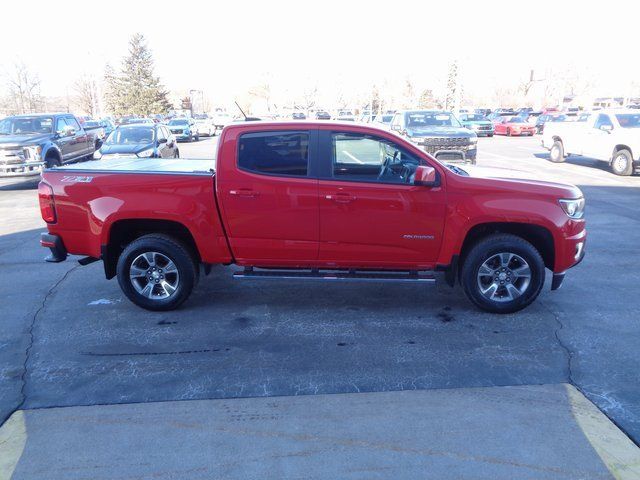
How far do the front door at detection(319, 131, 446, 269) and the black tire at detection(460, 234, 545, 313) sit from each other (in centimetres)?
41

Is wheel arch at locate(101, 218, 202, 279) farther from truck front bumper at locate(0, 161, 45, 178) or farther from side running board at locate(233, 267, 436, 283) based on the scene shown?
truck front bumper at locate(0, 161, 45, 178)

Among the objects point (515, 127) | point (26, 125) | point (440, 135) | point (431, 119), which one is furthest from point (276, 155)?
point (515, 127)

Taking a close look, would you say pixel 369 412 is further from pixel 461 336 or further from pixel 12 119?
pixel 12 119

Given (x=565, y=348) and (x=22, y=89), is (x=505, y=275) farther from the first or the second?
(x=22, y=89)

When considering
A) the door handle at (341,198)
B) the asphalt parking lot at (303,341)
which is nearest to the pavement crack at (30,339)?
the asphalt parking lot at (303,341)

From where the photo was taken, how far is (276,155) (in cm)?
539

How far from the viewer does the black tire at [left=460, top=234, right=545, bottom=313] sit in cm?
532

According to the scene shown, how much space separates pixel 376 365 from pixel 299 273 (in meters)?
1.46

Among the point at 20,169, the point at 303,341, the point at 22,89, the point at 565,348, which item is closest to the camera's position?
the point at 565,348

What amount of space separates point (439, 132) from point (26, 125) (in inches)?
459

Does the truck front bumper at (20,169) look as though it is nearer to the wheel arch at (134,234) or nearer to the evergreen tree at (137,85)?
the wheel arch at (134,234)

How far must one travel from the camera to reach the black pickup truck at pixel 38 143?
14152mm

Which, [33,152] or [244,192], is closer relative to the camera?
[244,192]

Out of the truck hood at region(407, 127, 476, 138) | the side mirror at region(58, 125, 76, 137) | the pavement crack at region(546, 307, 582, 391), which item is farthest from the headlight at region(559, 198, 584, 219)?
the side mirror at region(58, 125, 76, 137)
